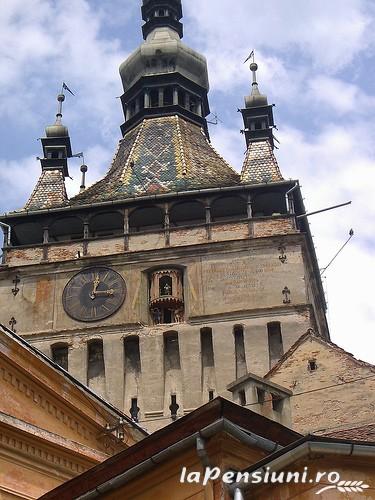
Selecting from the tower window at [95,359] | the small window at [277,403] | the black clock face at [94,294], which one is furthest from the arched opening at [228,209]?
the small window at [277,403]

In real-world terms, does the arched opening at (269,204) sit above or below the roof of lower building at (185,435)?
above

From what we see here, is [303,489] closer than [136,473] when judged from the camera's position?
Yes

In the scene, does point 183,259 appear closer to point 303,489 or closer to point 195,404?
point 195,404

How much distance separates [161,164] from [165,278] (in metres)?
6.90

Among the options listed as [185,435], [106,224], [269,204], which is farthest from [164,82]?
[185,435]

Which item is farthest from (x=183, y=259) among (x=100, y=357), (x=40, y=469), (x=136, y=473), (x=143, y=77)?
(x=136, y=473)

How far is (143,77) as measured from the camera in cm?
4119

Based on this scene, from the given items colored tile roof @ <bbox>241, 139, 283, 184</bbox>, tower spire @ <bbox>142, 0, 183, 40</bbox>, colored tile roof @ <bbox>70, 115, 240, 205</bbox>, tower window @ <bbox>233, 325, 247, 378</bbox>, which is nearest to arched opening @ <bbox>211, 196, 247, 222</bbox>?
colored tile roof @ <bbox>70, 115, 240, 205</bbox>

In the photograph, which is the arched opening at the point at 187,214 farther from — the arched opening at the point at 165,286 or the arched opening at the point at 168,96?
the arched opening at the point at 168,96

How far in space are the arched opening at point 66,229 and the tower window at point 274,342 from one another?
8.02m

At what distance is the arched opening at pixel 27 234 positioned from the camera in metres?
33.9

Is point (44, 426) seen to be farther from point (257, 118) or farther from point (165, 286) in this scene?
point (257, 118)

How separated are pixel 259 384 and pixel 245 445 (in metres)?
6.53

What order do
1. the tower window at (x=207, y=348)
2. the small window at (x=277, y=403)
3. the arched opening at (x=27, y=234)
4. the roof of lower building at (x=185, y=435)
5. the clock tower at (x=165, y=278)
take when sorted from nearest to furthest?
1. the roof of lower building at (x=185, y=435)
2. the small window at (x=277, y=403)
3. the clock tower at (x=165, y=278)
4. the tower window at (x=207, y=348)
5. the arched opening at (x=27, y=234)
